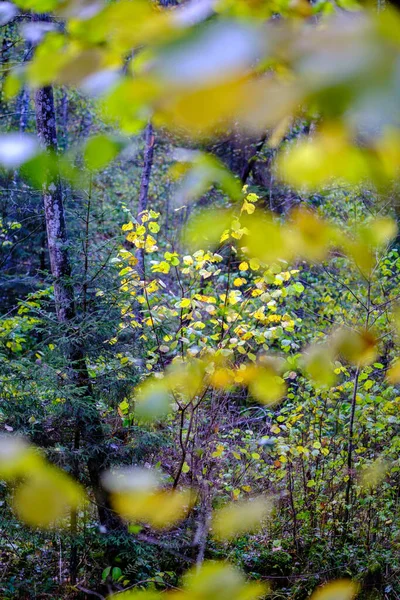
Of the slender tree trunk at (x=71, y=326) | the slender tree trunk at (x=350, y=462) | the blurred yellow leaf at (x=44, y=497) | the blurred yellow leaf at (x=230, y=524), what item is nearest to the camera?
the blurred yellow leaf at (x=44, y=497)

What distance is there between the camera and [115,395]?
4184 mm

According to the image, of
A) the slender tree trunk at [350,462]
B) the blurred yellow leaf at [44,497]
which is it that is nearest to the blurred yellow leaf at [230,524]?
the slender tree trunk at [350,462]

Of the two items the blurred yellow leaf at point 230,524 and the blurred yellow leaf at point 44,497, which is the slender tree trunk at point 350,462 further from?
the blurred yellow leaf at point 44,497

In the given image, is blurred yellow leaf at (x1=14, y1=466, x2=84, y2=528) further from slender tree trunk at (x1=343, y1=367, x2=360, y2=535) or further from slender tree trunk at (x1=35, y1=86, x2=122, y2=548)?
slender tree trunk at (x1=343, y1=367, x2=360, y2=535)

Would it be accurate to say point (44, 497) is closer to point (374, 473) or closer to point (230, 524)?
point (230, 524)

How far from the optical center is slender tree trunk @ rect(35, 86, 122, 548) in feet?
13.2

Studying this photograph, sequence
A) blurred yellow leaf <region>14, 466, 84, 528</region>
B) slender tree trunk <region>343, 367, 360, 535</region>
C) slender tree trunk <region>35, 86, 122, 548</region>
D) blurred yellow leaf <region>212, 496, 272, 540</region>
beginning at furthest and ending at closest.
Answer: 1. slender tree trunk <region>343, 367, 360, 535</region>
2. slender tree trunk <region>35, 86, 122, 548</region>
3. blurred yellow leaf <region>212, 496, 272, 540</region>
4. blurred yellow leaf <region>14, 466, 84, 528</region>

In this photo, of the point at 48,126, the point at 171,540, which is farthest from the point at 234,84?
the point at 48,126

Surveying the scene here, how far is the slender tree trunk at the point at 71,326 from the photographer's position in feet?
13.2

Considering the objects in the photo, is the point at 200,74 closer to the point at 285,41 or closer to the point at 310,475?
the point at 285,41

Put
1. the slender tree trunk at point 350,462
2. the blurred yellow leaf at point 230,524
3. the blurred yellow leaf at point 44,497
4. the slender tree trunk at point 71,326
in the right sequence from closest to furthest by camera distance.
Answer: the blurred yellow leaf at point 44,497, the blurred yellow leaf at point 230,524, the slender tree trunk at point 71,326, the slender tree trunk at point 350,462

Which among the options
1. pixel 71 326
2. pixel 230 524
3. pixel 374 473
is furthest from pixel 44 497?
pixel 374 473

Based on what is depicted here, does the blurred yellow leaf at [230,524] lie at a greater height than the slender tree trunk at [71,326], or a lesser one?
lesser

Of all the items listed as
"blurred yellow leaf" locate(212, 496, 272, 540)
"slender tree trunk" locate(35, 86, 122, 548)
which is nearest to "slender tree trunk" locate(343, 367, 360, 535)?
"blurred yellow leaf" locate(212, 496, 272, 540)
